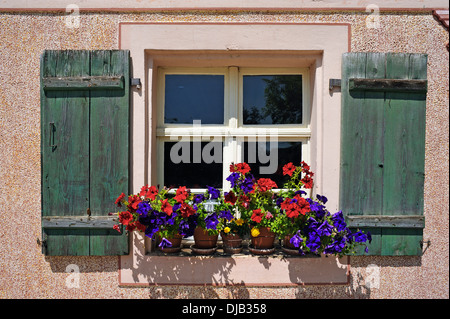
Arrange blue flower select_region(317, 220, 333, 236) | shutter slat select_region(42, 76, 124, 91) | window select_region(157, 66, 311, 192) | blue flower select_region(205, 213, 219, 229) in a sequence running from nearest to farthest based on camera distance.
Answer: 1. blue flower select_region(317, 220, 333, 236)
2. blue flower select_region(205, 213, 219, 229)
3. shutter slat select_region(42, 76, 124, 91)
4. window select_region(157, 66, 311, 192)

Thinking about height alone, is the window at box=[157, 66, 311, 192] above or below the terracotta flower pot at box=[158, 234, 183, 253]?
above

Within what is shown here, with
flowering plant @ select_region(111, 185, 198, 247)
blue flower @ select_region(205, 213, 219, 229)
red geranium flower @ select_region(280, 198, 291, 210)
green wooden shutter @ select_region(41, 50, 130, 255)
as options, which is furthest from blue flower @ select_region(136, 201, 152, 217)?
red geranium flower @ select_region(280, 198, 291, 210)

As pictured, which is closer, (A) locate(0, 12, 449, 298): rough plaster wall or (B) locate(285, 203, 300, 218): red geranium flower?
(B) locate(285, 203, 300, 218): red geranium flower

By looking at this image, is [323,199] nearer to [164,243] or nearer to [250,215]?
[250,215]

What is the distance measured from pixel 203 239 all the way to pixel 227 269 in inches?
11.2

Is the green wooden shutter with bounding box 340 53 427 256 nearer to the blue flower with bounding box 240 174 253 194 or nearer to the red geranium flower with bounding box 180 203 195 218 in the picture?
Answer: the blue flower with bounding box 240 174 253 194

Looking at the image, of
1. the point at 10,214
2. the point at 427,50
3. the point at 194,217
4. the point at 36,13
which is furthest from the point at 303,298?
the point at 36,13

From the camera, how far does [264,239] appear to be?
7.84 feet

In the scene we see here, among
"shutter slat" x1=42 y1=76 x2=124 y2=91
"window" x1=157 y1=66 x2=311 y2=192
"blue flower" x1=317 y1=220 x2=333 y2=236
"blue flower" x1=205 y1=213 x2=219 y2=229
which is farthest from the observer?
"window" x1=157 y1=66 x2=311 y2=192

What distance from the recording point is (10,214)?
2471 mm

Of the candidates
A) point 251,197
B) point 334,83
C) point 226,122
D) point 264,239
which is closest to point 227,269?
point 264,239

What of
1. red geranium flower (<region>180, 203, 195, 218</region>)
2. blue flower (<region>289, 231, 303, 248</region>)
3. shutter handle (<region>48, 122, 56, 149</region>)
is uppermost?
shutter handle (<region>48, 122, 56, 149</region>)

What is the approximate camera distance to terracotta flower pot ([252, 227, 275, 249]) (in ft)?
7.79

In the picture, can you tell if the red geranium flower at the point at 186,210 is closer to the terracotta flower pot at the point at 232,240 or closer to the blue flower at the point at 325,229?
the terracotta flower pot at the point at 232,240
